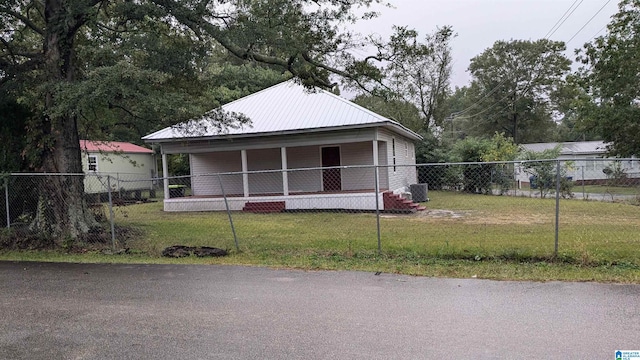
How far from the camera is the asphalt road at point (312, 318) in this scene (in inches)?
144

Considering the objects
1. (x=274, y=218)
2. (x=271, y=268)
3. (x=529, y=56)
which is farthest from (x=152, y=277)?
(x=529, y=56)

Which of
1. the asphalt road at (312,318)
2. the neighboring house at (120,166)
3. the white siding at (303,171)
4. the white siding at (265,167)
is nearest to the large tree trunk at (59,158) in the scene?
the asphalt road at (312,318)

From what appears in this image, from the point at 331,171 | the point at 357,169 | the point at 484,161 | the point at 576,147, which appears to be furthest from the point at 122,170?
the point at 576,147

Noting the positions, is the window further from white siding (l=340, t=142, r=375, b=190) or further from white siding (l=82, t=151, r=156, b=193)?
white siding (l=340, t=142, r=375, b=190)

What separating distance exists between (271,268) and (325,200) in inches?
350

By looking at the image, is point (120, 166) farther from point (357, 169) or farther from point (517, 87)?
point (517, 87)

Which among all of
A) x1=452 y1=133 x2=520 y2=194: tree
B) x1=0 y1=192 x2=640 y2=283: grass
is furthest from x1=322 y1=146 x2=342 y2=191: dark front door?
x1=452 y1=133 x2=520 y2=194: tree

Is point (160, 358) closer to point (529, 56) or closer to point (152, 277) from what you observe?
point (152, 277)

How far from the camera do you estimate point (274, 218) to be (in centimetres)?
1301

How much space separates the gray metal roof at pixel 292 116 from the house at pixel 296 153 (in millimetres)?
39

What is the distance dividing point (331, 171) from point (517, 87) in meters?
39.8

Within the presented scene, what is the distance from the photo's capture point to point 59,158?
31.9 ft

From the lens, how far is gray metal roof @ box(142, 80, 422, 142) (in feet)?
51.3

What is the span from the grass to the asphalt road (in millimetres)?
688
